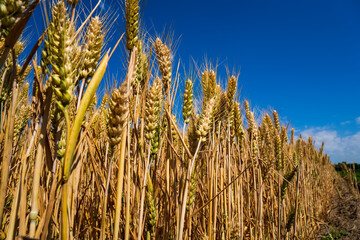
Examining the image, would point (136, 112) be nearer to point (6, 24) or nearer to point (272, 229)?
point (6, 24)

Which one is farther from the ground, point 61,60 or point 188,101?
point 188,101

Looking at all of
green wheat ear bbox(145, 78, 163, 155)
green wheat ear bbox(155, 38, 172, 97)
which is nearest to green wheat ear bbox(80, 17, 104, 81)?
green wheat ear bbox(145, 78, 163, 155)

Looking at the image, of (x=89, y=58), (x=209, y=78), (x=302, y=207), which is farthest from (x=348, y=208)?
(x=89, y=58)

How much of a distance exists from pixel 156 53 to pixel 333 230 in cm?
394

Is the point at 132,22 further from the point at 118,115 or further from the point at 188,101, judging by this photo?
the point at 188,101

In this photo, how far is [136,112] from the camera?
1082 mm

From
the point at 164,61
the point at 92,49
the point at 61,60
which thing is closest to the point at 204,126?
the point at 164,61

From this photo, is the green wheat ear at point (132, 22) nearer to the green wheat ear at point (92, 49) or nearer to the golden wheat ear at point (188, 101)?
the green wheat ear at point (92, 49)

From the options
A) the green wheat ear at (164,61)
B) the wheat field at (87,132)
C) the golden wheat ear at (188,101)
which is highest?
the green wheat ear at (164,61)

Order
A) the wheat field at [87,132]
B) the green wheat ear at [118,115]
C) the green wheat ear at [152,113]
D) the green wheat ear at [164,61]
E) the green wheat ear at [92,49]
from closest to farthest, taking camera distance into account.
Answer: the wheat field at [87,132]
the green wheat ear at [118,115]
the green wheat ear at [92,49]
the green wheat ear at [152,113]
the green wheat ear at [164,61]

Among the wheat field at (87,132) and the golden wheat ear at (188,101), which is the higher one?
the golden wheat ear at (188,101)

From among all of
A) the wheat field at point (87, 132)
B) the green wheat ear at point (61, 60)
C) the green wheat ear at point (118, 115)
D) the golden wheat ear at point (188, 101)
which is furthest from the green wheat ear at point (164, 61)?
the green wheat ear at point (61, 60)

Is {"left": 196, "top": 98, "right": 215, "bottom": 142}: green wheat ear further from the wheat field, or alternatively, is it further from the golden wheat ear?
the golden wheat ear

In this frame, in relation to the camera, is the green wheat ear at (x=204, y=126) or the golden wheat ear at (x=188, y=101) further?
the golden wheat ear at (x=188, y=101)
